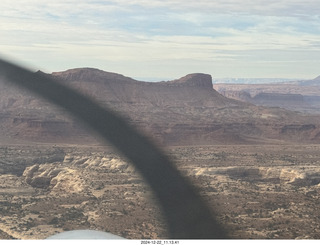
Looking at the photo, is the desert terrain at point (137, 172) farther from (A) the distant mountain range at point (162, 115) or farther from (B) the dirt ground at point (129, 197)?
(A) the distant mountain range at point (162, 115)

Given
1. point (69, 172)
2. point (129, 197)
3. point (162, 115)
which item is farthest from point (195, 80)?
point (129, 197)

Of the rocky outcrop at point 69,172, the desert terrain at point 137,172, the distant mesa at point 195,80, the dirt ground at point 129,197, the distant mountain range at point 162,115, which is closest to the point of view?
the dirt ground at point 129,197

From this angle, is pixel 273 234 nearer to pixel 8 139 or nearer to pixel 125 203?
pixel 125 203

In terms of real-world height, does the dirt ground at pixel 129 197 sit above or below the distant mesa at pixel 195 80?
below

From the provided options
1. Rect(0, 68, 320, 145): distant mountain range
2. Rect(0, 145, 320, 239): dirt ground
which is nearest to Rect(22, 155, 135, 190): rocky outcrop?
Rect(0, 145, 320, 239): dirt ground

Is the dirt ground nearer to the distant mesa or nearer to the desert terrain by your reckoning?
the desert terrain

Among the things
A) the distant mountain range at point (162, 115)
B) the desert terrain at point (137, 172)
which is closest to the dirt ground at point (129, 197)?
the desert terrain at point (137, 172)

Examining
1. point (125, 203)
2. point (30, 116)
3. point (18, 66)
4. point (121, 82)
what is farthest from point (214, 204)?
point (121, 82)

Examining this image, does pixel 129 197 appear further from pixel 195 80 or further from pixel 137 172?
pixel 195 80
